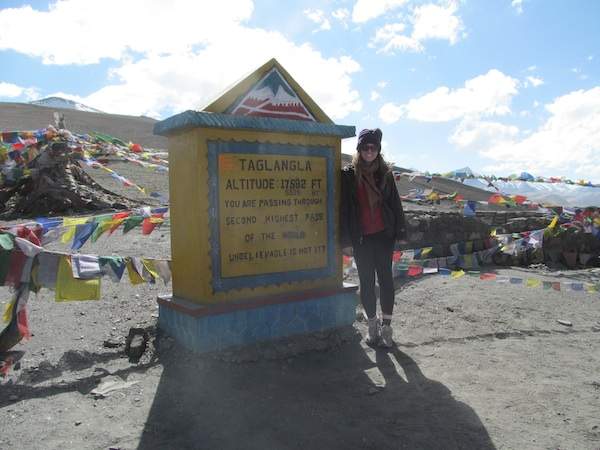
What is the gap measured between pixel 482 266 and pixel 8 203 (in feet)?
36.8

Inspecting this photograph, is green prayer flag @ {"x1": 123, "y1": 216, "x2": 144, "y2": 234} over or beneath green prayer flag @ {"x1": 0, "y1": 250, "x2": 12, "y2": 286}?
over

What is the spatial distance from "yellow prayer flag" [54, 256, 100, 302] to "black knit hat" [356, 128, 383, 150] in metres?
2.34

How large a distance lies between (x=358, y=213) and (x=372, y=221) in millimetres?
129

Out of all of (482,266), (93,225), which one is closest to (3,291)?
(93,225)

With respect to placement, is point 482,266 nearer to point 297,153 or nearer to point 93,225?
point 297,153

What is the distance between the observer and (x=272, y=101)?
12.8 feet

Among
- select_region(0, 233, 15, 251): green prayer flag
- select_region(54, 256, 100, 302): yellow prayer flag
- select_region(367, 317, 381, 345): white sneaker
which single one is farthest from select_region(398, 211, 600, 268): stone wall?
select_region(0, 233, 15, 251): green prayer flag

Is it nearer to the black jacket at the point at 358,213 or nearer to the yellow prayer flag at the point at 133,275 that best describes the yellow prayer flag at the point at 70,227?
the yellow prayer flag at the point at 133,275

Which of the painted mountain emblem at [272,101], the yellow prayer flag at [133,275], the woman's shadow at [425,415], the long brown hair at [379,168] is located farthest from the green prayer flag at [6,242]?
the woman's shadow at [425,415]

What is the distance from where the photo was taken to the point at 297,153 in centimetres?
396

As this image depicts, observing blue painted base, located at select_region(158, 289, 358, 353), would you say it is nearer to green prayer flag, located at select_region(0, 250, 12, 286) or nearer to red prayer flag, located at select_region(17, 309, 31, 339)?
red prayer flag, located at select_region(17, 309, 31, 339)

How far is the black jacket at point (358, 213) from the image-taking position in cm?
397

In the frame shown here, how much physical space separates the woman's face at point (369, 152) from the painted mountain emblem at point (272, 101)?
0.52 metres

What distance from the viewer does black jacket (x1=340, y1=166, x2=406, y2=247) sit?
3.97 m
